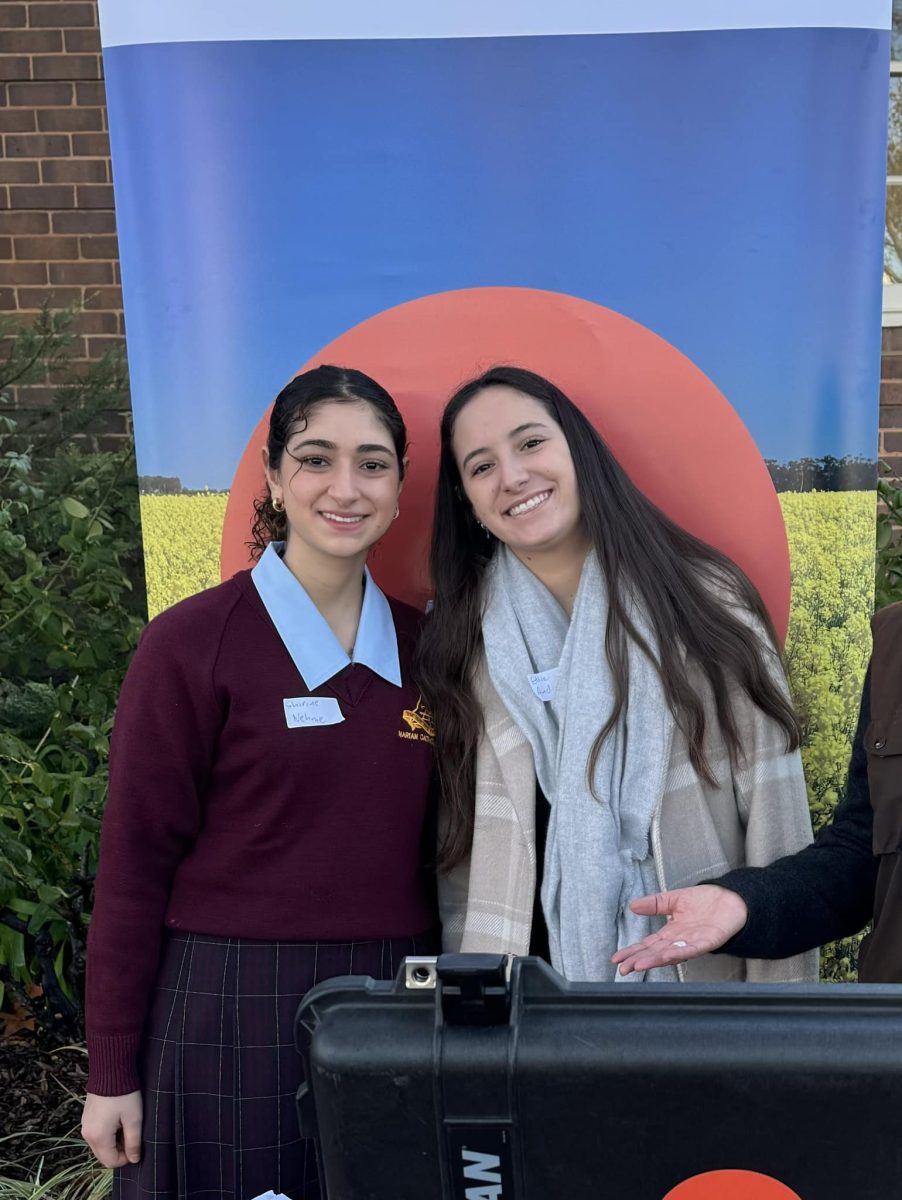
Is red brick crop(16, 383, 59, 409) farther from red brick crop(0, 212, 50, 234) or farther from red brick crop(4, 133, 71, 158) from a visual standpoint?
red brick crop(4, 133, 71, 158)

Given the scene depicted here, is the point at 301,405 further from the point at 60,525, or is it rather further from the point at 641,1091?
the point at 60,525

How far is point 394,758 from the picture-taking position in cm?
180

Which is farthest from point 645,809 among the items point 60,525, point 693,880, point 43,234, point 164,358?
point 43,234

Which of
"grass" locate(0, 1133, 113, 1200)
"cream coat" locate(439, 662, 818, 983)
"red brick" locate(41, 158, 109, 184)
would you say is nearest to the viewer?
"cream coat" locate(439, 662, 818, 983)

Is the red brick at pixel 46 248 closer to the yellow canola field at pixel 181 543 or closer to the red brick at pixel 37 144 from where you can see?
the red brick at pixel 37 144

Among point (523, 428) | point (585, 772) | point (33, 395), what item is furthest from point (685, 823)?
point (33, 395)

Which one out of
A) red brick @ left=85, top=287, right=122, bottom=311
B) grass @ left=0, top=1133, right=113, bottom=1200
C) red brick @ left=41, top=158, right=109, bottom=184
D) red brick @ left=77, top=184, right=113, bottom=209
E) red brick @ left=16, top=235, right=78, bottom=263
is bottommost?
grass @ left=0, top=1133, right=113, bottom=1200

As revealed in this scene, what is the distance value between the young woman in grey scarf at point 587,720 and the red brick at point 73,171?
3.40 metres

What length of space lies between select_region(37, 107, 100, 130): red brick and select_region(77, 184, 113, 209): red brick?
0.22m

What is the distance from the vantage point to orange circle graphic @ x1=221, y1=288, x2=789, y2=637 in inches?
83.8

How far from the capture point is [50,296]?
15.7 feet

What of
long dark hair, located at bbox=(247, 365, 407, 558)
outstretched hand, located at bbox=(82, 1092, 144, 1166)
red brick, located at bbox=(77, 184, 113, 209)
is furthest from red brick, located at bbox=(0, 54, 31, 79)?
outstretched hand, located at bbox=(82, 1092, 144, 1166)

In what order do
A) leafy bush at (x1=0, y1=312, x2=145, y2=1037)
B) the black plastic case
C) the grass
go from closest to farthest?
the black plastic case < the grass < leafy bush at (x1=0, y1=312, x2=145, y2=1037)

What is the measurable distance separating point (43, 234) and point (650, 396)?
3526 mm
